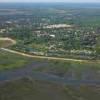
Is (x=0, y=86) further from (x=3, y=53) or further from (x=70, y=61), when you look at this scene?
(x=3, y=53)

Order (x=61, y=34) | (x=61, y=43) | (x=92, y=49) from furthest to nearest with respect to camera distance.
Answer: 1. (x=61, y=34)
2. (x=61, y=43)
3. (x=92, y=49)

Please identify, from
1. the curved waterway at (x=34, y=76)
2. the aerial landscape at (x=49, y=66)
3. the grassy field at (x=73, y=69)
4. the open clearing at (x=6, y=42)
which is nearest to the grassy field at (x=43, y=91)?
the aerial landscape at (x=49, y=66)

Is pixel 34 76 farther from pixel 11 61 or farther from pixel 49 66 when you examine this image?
pixel 11 61

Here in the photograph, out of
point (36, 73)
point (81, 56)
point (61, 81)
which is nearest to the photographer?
point (61, 81)

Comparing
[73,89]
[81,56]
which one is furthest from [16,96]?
[81,56]

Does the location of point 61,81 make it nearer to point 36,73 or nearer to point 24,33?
point 36,73

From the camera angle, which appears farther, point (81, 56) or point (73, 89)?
point (81, 56)

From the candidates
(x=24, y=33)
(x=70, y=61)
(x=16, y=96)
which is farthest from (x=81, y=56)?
(x=24, y=33)

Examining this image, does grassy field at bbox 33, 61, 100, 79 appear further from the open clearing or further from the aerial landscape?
the open clearing
